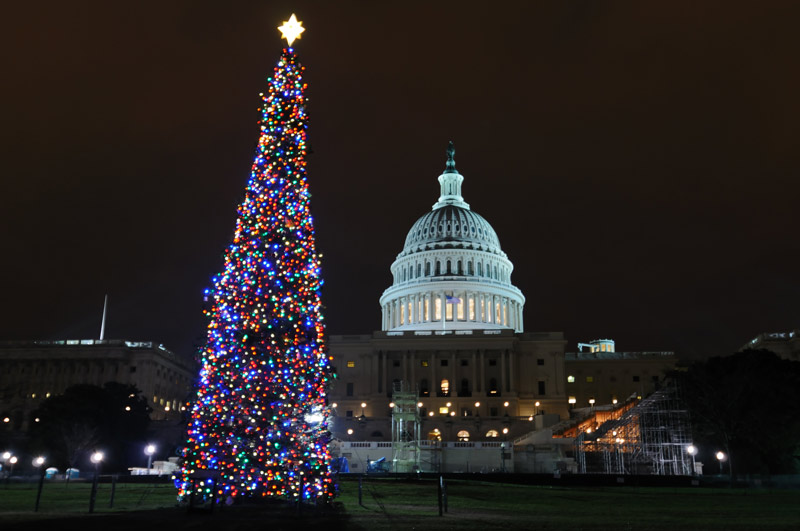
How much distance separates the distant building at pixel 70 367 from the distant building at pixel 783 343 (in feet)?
312

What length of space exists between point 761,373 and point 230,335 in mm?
64415

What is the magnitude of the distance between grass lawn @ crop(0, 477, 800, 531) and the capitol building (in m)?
56.8

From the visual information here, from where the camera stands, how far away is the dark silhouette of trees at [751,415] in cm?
7469

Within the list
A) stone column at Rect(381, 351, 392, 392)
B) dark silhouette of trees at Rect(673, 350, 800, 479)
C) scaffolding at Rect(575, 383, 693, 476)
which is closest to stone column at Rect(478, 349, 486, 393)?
stone column at Rect(381, 351, 392, 392)

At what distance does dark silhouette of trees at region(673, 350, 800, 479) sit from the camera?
74.7 meters

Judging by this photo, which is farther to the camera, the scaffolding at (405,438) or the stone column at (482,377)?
the stone column at (482,377)

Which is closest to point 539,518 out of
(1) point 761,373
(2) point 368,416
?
(1) point 761,373

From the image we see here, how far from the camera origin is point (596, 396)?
148 metres

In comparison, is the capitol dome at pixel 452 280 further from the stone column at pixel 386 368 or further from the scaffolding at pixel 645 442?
the scaffolding at pixel 645 442

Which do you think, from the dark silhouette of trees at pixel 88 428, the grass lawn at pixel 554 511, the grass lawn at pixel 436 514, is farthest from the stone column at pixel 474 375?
the grass lawn at pixel 436 514

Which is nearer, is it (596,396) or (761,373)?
(761,373)

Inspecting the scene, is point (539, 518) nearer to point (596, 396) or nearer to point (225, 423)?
point (225, 423)

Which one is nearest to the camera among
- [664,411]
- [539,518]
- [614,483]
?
[539,518]

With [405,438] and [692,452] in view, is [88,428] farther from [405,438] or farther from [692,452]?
[692,452]
